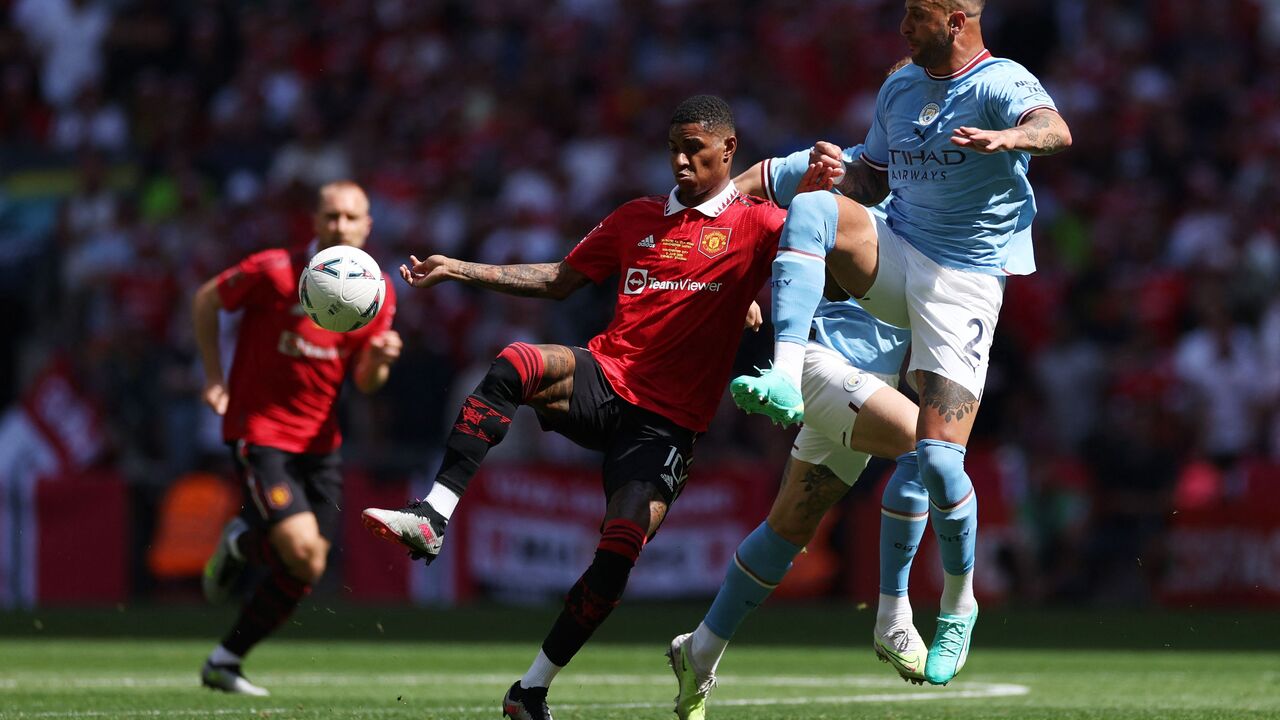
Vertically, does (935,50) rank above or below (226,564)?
above

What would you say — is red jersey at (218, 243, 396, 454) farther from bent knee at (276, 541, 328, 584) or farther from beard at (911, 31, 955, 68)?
→ beard at (911, 31, 955, 68)

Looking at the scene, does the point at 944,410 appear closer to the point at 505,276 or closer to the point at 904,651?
the point at 904,651

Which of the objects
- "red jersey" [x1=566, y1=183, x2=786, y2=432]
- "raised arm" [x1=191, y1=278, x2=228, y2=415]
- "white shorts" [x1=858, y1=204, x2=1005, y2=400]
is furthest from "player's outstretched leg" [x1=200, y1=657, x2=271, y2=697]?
"white shorts" [x1=858, y1=204, x2=1005, y2=400]

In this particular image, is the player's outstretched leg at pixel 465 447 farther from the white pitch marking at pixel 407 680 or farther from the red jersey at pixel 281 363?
the white pitch marking at pixel 407 680

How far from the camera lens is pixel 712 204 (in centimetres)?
716

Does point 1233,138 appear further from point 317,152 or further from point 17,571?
point 17,571

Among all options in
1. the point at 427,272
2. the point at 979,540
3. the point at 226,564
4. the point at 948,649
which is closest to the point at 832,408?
the point at 948,649

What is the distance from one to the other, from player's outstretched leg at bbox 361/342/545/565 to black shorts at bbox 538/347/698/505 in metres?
0.20

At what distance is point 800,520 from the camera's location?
7555mm

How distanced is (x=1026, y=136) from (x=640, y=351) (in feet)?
A: 5.47

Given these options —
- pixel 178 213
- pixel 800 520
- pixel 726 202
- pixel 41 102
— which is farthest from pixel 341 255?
pixel 41 102

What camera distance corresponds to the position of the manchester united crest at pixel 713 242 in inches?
278

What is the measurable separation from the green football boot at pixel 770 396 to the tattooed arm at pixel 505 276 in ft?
3.81

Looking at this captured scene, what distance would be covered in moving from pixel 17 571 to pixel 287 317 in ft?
23.9
